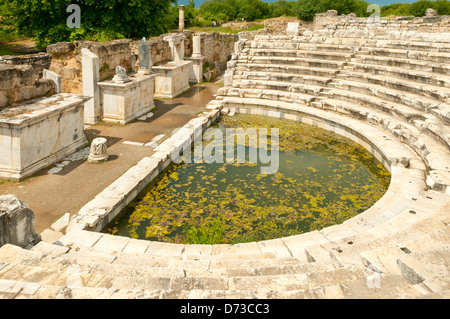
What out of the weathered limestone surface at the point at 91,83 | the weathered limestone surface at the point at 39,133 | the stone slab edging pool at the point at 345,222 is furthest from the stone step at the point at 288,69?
the weathered limestone surface at the point at 39,133

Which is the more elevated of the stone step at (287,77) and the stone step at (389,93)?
the stone step at (287,77)

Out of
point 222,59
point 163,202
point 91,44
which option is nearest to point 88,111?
point 91,44

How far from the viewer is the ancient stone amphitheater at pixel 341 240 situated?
3.41 m

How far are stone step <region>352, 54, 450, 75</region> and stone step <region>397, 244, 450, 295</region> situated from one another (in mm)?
9380

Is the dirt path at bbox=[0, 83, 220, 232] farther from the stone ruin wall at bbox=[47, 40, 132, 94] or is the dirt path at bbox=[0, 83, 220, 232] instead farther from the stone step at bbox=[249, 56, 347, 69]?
the stone step at bbox=[249, 56, 347, 69]

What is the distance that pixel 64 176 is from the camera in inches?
306

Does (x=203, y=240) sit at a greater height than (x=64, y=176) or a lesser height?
lesser

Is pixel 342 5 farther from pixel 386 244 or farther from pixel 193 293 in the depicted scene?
pixel 193 293

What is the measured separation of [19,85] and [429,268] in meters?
8.12

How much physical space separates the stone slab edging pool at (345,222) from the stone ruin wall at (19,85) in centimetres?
284

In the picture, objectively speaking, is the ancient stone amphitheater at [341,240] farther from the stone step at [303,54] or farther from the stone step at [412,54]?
the stone step at [303,54]

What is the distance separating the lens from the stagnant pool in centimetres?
641
